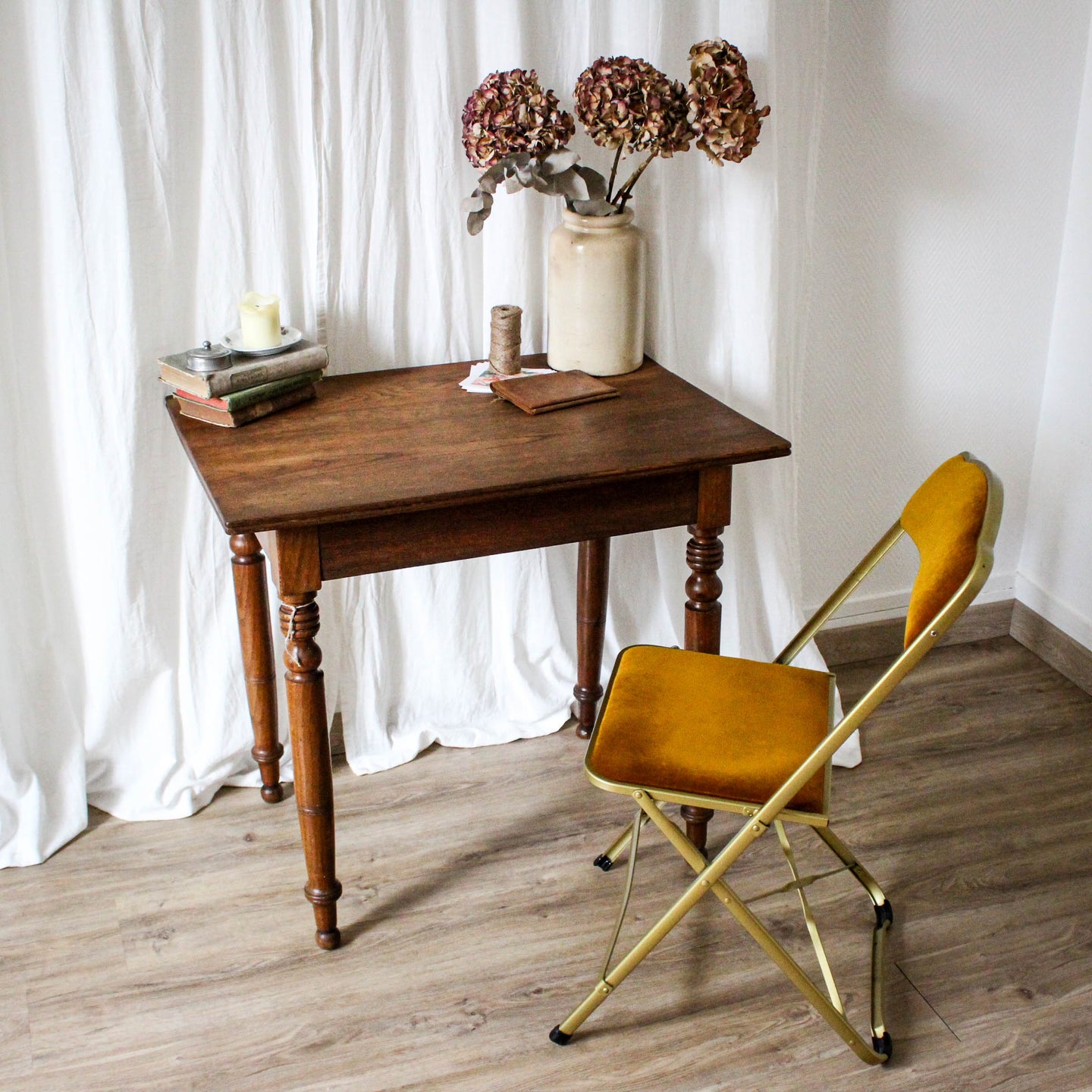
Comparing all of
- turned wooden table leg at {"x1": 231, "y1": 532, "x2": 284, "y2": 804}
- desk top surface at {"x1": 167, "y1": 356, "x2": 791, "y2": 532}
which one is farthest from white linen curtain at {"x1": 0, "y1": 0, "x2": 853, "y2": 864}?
desk top surface at {"x1": 167, "y1": 356, "x2": 791, "y2": 532}

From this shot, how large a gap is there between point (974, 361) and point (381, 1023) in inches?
75.5

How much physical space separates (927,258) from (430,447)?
1.32 meters

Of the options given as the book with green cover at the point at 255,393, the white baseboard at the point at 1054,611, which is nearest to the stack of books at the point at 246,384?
the book with green cover at the point at 255,393

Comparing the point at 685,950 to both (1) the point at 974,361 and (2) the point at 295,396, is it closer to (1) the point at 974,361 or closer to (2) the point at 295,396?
(2) the point at 295,396

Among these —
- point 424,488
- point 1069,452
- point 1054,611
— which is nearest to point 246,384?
point 424,488

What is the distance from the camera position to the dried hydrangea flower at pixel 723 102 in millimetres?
1965

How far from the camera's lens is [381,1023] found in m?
1.91

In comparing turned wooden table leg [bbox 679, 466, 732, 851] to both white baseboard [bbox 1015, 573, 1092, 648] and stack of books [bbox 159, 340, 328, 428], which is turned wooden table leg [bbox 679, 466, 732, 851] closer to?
stack of books [bbox 159, 340, 328, 428]

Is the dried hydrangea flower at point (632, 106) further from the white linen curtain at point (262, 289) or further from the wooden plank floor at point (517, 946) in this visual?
the wooden plank floor at point (517, 946)

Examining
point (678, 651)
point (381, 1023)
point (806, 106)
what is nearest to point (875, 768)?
point (678, 651)

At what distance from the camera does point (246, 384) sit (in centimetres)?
200

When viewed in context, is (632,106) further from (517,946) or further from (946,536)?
(517,946)

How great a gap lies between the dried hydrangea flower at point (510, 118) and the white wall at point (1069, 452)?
130cm

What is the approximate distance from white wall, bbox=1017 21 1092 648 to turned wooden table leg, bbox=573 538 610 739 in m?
1.13
